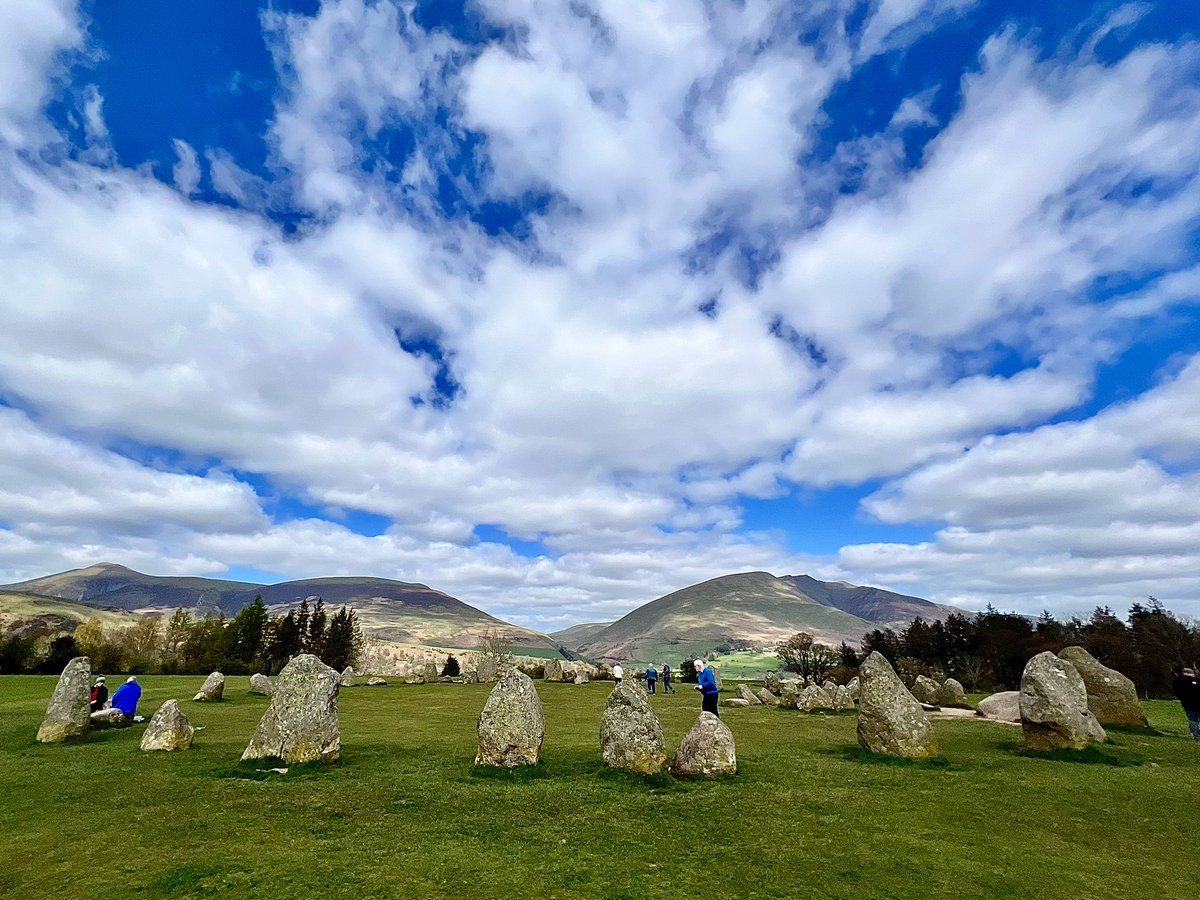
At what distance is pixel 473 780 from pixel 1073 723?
1534 centimetres

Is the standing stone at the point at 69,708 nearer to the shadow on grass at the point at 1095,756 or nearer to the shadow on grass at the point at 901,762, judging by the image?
the shadow on grass at the point at 901,762

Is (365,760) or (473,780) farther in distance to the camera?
(365,760)

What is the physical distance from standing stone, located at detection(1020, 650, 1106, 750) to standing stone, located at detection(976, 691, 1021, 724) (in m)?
8.16

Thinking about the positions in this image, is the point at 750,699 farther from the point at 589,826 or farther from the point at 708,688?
the point at 589,826

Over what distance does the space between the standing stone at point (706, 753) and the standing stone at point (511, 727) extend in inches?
128

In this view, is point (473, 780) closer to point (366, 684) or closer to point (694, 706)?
point (694, 706)

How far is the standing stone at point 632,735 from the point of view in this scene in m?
12.8

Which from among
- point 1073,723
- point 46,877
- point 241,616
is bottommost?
point 46,877

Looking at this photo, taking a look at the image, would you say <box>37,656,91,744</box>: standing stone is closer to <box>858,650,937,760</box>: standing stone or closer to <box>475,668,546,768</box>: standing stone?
<box>475,668,546,768</box>: standing stone

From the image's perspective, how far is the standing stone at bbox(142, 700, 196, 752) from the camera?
50.0 ft

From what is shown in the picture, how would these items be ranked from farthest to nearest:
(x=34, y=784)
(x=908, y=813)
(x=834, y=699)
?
1. (x=834, y=699)
2. (x=34, y=784)
3. (x=908, y=813)

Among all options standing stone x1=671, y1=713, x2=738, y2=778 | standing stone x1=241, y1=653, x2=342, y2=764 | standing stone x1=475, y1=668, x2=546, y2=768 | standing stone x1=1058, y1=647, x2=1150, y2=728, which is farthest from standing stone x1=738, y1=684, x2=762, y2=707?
standing stone x1=241, y1=653, x2=342, y2=764

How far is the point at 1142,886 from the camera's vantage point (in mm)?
7453

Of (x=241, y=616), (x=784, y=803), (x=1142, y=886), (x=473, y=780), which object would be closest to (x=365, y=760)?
(x=473, y=780)
